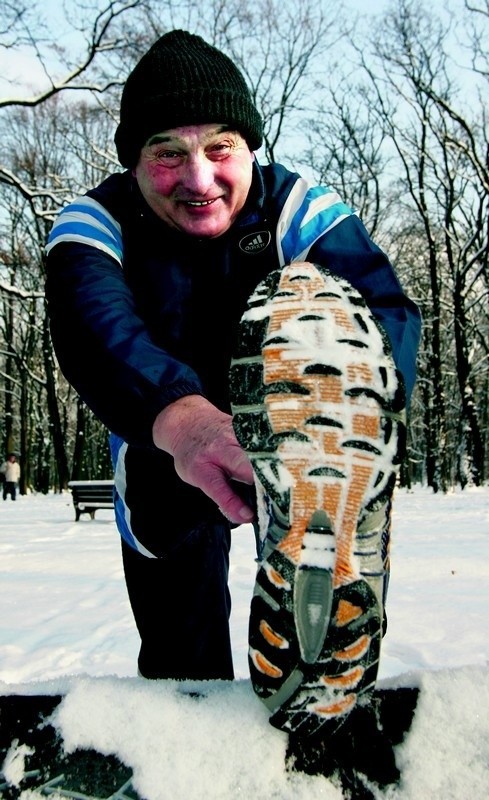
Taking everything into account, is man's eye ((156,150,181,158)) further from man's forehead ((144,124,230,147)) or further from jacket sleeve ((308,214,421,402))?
jacket sleeve ((308,214,421,402))

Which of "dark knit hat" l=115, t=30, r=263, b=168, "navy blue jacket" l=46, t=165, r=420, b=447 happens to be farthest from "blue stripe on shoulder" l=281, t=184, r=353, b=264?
"dark knit hat" l=115, t=30, r=263, b=168

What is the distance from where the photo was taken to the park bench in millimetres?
9586

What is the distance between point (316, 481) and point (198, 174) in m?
0.91

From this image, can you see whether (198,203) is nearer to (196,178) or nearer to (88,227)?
(196,178)

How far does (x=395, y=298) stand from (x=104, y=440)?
29.0 metres

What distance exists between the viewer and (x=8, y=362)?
2577 centimetres

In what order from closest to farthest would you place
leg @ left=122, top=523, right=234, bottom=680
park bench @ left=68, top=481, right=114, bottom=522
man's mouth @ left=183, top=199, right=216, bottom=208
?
1. man's mouth @ left=183, top=199, right=216, bottom=208
2. leg @ left=122, top=523, right=234, bottom=680
3. park bench @ left=68, top=481, right=114, bottom=522

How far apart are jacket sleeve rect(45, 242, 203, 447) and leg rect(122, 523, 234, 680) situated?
605mm

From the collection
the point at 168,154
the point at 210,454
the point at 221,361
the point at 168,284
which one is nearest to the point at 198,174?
the point at 168,154

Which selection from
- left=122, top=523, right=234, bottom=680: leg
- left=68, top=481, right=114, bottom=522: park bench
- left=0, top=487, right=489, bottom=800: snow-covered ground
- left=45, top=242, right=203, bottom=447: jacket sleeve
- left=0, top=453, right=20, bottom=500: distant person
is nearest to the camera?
left=0, top=487, right=489, bottom=800: snow-covered ground

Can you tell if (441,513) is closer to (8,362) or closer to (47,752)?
(47,752)

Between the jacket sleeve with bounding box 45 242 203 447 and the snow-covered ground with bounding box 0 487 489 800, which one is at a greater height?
A: the jacket sleeve with bounding box 45 242 203 447

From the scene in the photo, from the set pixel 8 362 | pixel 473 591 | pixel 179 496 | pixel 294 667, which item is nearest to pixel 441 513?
pixel 473 591

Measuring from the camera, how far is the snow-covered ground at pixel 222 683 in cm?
85
